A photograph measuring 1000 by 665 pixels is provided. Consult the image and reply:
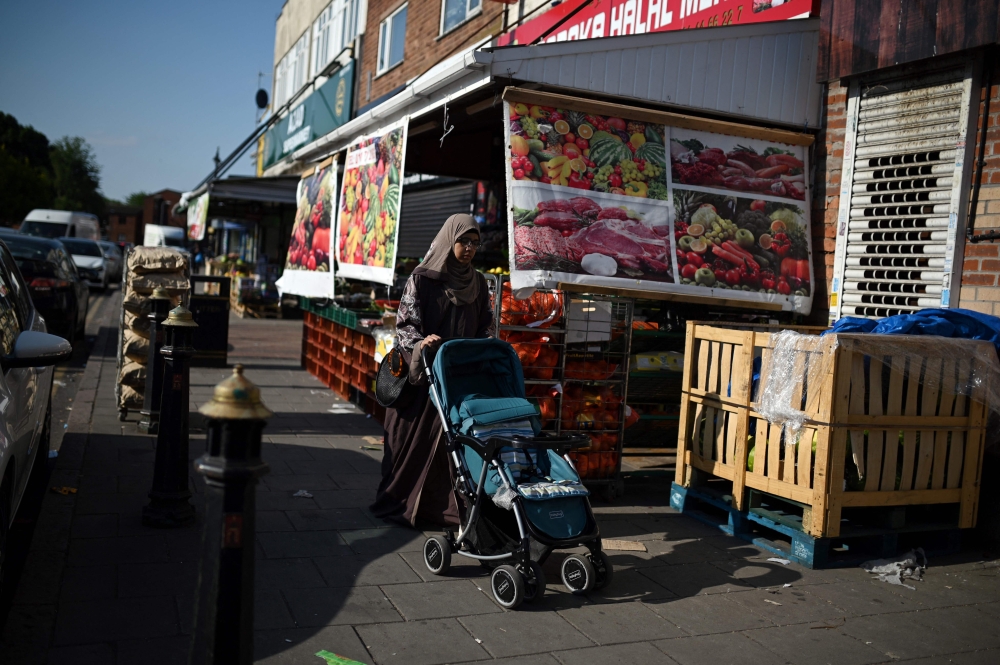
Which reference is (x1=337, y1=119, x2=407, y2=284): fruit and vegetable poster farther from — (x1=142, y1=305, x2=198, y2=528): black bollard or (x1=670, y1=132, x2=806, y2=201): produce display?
(x1=142, y1=305, x2=198, y2=528): black bollard

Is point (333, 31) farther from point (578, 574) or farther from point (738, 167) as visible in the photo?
point (578, 574)

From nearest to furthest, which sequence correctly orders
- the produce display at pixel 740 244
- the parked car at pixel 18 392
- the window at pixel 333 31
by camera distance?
1. the parked car at pixel 18 392
2. the produce display at pixel 740 244
3. the window at pixel 333 31

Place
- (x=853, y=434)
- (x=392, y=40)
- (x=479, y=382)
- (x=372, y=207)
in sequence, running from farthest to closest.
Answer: (x=392, y=40)
(x=372, y=207)
(x=479, y=382)
(x=853, y=434)

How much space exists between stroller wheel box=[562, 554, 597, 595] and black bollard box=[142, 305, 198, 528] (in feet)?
7.83

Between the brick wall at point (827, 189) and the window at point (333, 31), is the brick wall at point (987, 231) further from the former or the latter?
the window at point (333, 31)

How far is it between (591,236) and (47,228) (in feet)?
110

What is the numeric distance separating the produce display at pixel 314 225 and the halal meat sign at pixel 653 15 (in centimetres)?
315

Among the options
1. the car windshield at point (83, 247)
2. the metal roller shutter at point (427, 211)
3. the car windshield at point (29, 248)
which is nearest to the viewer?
the car windshield at point (29, 248)

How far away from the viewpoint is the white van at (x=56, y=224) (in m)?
33.1

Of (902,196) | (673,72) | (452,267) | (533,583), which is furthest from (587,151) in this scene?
(533,583)

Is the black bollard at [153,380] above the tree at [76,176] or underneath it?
underneath

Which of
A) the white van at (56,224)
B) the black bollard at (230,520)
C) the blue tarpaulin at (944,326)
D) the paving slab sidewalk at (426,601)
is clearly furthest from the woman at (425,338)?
the white van at (56,224)

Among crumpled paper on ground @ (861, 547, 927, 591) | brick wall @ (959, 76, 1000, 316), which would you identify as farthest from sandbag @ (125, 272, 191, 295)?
brick wall @ (959, 76, 1000, 316)

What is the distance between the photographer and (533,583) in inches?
168
